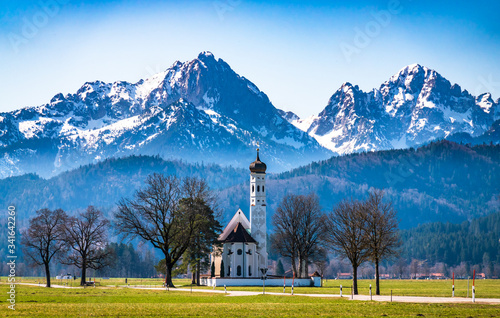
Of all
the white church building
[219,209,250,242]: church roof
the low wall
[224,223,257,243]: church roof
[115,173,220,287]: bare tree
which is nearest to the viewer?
[115,173,220,287]: bare tree

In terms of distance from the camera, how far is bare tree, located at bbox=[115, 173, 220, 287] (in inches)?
3570

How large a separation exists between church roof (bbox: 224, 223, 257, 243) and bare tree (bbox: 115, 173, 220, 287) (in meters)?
18.7

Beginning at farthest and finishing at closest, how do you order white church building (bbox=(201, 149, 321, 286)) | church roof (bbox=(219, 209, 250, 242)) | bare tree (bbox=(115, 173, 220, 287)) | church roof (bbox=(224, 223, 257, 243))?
1. church roof (bbox=(219, 209, 250, 242))
2. church roof (bbox=(224, 223, 257, 243))
3. white church building (bbox=(201, 149, 321, 286))
4. bare tree (bbox=(115, 173, 220, 287))

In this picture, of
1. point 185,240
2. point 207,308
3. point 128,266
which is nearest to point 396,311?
point 207,308

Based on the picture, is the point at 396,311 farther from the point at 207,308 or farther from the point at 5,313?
the point at 5,313

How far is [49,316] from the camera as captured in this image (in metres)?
39.4

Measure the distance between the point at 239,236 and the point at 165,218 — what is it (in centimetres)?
2542

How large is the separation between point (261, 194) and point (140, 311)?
78.5m

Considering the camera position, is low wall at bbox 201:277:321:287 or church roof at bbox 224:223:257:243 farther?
church roof at bbox 224:223:257:243

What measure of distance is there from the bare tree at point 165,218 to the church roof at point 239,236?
1865 cm

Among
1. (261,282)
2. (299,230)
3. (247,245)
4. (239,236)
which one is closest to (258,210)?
(239,236)

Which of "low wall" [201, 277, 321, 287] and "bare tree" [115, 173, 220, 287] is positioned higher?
"bare tree" [115, 173, 220, 287]

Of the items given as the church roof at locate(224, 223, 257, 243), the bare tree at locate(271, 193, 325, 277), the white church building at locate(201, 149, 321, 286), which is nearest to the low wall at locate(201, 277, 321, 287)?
the bare tree at locate(271, 193, 325, 277)

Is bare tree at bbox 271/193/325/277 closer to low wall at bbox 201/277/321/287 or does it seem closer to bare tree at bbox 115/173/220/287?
low wall at bbox 201/277/321/287
